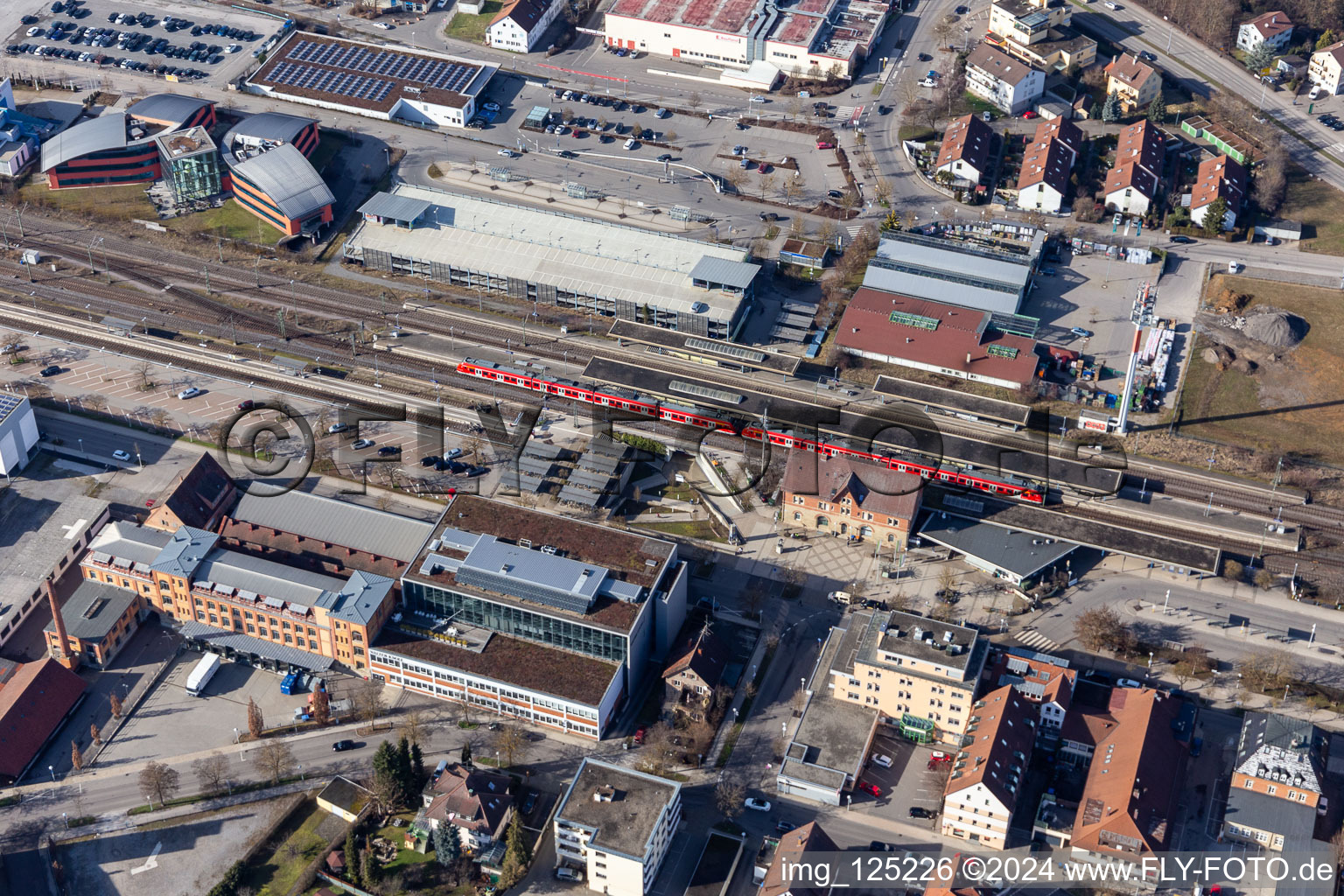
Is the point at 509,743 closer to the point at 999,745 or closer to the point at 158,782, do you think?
the point at 158,782

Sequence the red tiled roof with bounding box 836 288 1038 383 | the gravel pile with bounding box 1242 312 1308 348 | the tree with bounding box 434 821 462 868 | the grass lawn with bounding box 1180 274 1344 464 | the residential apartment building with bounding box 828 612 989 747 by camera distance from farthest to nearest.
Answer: the gravel pile with bounding box 1242 312 1308 348, the red tiled roof with bounding box 836 288 1038 383, the grass lawn with bounding box 1180 274 1344 464, the residential apartment building with bounding box 828 612 989 747, the tree with bounding box 434 821 462 868

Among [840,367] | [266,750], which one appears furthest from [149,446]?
[840,367]

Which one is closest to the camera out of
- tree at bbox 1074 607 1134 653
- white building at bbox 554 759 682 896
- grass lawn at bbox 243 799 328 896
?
white building at bbox 554 759 682 896

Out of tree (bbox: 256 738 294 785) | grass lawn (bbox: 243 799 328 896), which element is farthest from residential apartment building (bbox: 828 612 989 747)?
tree (bbox: 256 738 294 785)

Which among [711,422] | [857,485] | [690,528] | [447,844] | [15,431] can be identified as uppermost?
[15,431]

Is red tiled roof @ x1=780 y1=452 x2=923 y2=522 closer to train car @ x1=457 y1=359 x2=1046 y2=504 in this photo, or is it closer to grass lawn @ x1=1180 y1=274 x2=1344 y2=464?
train car @ x1=457 y1=359 x2=1046 y2=504

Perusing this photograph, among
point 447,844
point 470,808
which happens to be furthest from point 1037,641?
point 447,844

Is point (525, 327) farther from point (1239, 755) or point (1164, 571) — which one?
point (1239, 755)
